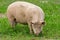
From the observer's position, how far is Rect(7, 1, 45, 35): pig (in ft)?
34.5

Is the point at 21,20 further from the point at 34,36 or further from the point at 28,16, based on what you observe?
the point at 34,36

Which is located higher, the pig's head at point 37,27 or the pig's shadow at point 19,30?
the pig's head at point 37,27

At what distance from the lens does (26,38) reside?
10242mm

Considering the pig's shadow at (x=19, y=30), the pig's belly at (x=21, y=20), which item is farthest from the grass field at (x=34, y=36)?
the pig's belly at (x=21, y=20)

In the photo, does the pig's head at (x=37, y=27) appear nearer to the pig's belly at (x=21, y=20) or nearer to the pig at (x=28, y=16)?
the pig at (x=28, y=16)

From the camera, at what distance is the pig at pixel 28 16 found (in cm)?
1052

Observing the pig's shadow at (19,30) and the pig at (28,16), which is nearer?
the pig at (28,16)

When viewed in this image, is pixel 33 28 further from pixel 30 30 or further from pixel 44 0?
pixel 44 0

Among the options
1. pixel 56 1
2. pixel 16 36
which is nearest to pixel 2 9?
pixel 56 1

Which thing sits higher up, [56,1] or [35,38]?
[56,1]

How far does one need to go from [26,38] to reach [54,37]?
1.04 meters

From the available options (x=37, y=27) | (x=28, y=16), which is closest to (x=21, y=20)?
(x=28, y=16)

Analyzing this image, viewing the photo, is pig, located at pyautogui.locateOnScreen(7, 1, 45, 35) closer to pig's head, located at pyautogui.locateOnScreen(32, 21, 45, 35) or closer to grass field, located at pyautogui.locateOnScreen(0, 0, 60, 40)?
pig's head, located at pyautogui.locateOnScreen(32, 21, 45, 35)

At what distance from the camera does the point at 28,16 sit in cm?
1080
